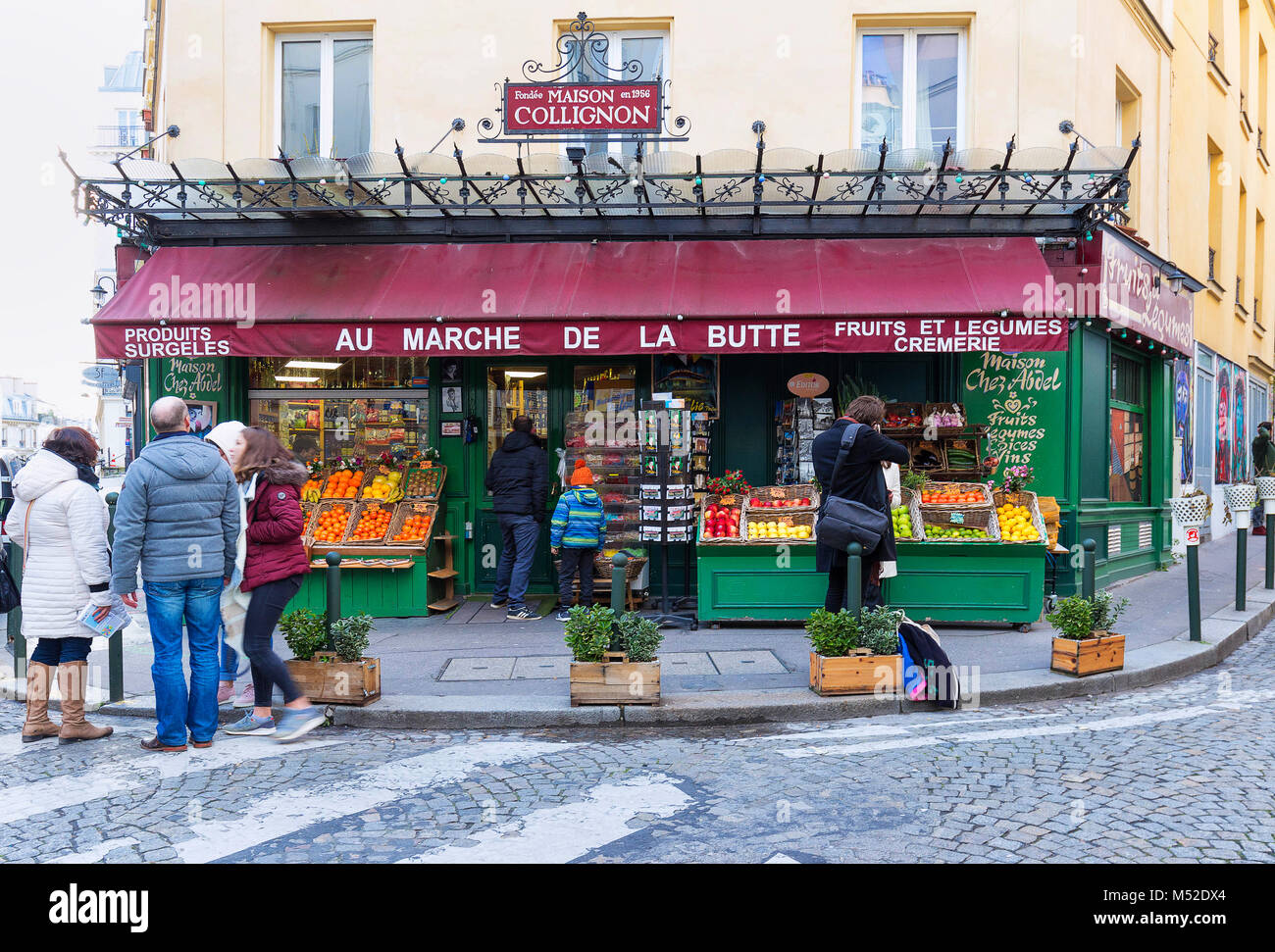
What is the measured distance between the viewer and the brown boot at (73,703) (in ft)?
19.1

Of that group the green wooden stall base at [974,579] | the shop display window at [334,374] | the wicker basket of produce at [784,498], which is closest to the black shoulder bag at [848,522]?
the green wooden stall base at [974,579]

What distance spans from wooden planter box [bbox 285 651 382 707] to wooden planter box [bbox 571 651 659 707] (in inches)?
54.6

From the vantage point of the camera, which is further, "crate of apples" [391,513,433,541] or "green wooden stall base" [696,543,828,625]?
"crate of apples" [391,513,433,541]

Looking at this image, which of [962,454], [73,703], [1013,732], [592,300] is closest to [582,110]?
[592,300]

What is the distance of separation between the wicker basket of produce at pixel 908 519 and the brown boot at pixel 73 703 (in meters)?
6.60

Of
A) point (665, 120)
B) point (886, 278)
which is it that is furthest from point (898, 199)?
point (665, 120)

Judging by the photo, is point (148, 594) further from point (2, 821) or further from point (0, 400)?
point (0, 400)

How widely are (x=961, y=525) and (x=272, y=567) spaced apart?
6.24m

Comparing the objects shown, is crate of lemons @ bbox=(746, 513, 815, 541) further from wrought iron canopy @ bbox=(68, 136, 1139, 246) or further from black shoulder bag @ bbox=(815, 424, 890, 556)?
wrought iron canopy @ bbox=(68, 136, 1139, 246)

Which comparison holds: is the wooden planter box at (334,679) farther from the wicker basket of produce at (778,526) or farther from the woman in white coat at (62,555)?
the wicker basket of produce at (778,526)

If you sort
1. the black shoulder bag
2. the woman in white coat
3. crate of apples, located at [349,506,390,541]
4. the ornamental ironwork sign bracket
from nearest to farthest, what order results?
the woman in white coat → the black shoulder bag → the ornamental ironwork sign bracket → crate of apples, located at [349,506,390,541]

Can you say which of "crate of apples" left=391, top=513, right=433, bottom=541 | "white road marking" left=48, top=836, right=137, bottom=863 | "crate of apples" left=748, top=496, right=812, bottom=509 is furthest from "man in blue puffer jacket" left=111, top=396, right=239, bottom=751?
"crate of apples" left=748, top=496, right=812, bottom=509

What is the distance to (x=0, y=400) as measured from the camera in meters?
97.4

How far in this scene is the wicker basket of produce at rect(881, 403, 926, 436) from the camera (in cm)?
1023
